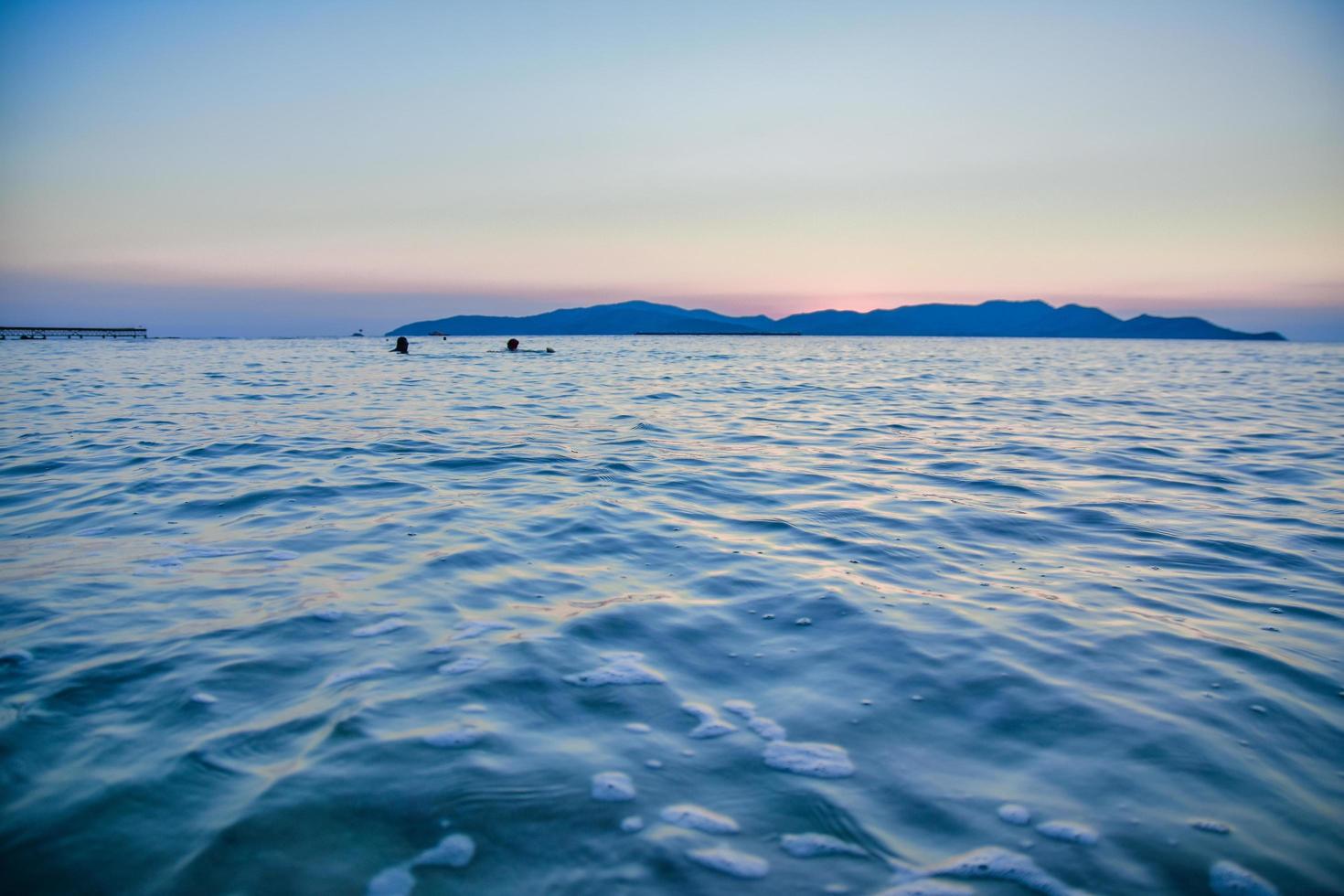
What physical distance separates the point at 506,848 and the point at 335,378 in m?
32.5

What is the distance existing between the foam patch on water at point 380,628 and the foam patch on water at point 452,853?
7.76ft

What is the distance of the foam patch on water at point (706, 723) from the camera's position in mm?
3779

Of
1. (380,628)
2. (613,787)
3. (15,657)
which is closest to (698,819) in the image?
(613,787)

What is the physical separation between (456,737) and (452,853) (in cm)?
83

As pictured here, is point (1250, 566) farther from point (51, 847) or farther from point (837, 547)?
point (51, 847)

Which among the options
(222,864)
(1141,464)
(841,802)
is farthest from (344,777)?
(1141,464)

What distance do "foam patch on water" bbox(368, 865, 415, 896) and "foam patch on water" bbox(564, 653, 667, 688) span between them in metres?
1.62

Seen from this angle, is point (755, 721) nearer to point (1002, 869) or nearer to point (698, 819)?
point (698, 819)

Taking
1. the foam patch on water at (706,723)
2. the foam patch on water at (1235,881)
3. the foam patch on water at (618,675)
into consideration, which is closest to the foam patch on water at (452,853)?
the foam patch on water at (706,723)

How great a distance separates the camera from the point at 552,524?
7977mm

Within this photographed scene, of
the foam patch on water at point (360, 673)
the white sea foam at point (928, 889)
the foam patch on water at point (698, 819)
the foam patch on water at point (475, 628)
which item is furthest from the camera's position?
the foam patch on water at point (475, 628)

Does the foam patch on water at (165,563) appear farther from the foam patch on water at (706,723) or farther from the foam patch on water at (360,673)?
the foam patch on water at (706,723)

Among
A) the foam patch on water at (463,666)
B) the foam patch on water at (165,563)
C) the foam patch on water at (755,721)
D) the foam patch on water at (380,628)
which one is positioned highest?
the foam patch on water at (165,563)

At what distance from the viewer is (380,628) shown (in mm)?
5082
